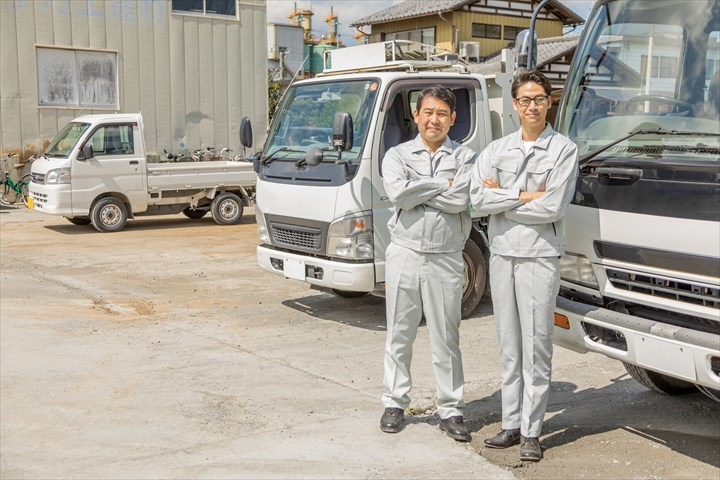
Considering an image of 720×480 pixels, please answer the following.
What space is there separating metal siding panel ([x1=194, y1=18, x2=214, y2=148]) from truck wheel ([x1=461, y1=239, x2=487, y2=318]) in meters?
14.9

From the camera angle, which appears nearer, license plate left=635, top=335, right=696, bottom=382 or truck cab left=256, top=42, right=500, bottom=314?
license plate left=635, top=335, right=696, bottom=382

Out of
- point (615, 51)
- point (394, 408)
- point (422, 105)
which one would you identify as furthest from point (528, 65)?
point (394, 408)

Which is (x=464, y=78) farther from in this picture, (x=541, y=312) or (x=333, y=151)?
(x=541, y=312)

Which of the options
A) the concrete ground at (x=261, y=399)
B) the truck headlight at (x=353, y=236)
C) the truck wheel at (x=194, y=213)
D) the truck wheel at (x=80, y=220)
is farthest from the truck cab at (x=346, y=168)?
the truck wheel at (x=194, y=213)

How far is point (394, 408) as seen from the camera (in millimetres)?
5574

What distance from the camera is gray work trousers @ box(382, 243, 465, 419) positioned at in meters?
5.34

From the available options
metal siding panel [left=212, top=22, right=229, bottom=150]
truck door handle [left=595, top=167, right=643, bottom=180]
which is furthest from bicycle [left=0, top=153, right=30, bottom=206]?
truck door handle [left=595, top=167, right=643, bottom=180]

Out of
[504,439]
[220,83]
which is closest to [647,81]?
[504,439]

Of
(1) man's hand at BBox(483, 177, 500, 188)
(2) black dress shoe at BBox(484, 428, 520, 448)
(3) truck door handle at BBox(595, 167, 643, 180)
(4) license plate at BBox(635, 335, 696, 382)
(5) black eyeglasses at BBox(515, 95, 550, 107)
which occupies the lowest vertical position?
(2) black dress shoe at BBox(484, 428, 520, 448)

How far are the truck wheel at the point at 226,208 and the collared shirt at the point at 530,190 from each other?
12.2m

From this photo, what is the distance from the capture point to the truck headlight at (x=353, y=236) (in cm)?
818

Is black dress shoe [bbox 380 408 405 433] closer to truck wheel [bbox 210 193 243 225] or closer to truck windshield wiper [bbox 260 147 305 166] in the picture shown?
truck windshield wiper [bbox 260 147 305 166]

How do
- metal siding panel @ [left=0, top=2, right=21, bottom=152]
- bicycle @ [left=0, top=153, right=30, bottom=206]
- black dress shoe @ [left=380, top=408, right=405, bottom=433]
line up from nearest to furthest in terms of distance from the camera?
black dress shoe @ [left=380, top=408, right=405, bottom=433]
bicycle @ [left=0, top=153, right=30, bottom=206]
metal siding panel @ [left=0, top=2, right=21, bottom=152]

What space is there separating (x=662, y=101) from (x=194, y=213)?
13457 millimetres
